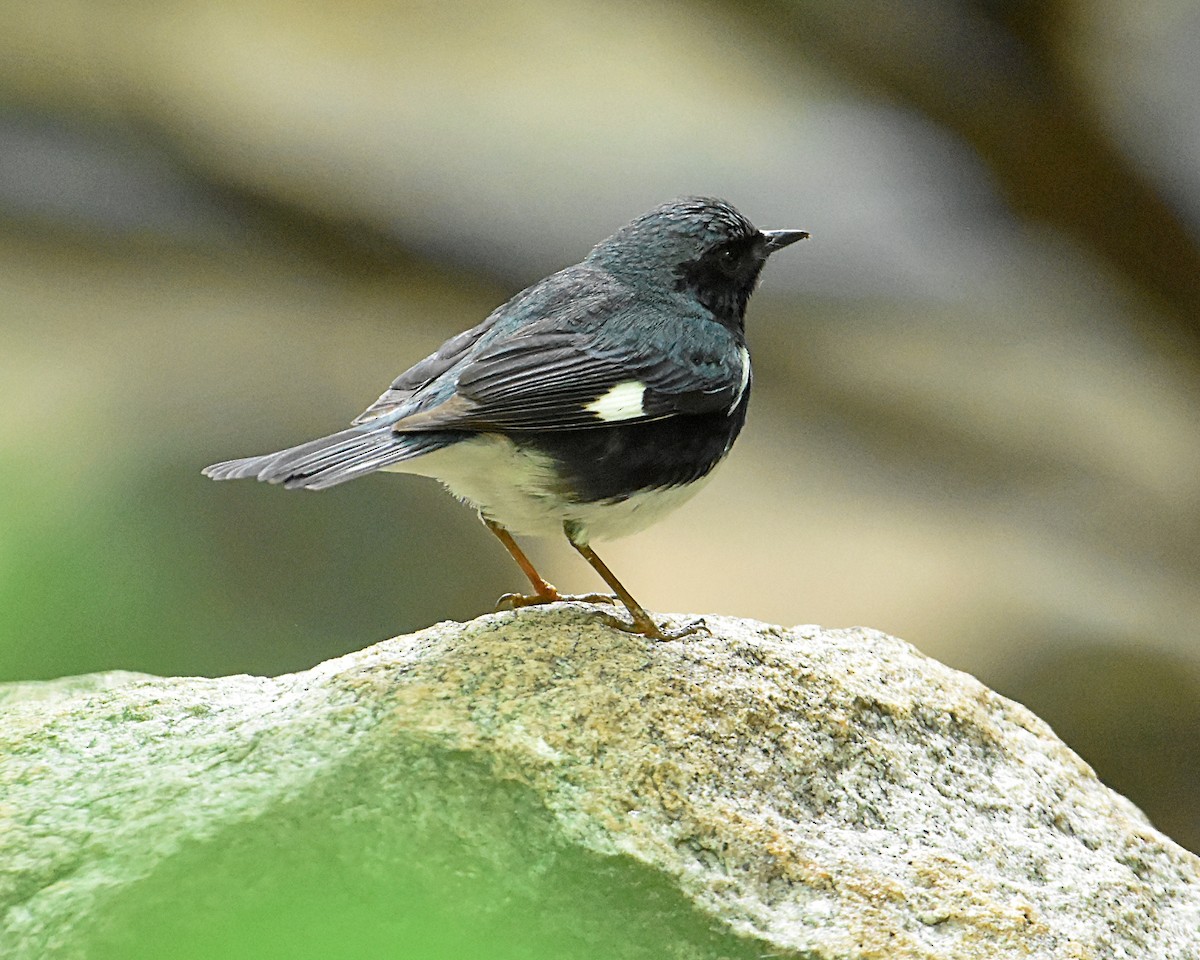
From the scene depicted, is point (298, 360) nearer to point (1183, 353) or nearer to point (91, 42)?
point (91, 42)

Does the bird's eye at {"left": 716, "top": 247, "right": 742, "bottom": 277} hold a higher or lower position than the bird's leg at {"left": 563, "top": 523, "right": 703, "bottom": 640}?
higher

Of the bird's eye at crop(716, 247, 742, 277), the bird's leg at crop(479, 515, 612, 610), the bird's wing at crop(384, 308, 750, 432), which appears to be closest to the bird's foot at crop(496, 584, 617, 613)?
the bird's leg at crop(479, 515, 612, 610)

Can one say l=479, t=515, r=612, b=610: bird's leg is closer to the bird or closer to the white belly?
the bird

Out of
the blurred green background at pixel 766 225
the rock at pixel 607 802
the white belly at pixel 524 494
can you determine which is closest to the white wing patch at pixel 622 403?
the white belly at pixel 524 494

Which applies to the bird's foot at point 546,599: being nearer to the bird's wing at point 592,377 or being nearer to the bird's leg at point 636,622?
the bird's leg at point 636,622

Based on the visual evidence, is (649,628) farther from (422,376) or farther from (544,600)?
(422,376)

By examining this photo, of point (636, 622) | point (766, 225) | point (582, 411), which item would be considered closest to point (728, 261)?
point (582, 411)

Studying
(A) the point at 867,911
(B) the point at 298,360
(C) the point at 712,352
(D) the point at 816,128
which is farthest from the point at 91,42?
(A) the point at 867,911
